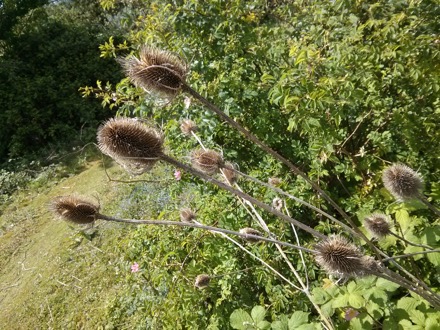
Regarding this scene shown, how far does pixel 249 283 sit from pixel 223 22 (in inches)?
64.6

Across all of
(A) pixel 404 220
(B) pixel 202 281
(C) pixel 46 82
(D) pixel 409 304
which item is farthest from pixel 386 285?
(C) pixel 46 82

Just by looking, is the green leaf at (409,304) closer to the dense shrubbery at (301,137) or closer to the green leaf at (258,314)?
the dense shrubbery at (301,137)

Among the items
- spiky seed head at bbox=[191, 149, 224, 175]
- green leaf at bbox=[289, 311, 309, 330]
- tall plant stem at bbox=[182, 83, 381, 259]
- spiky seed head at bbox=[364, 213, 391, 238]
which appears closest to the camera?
tall plant stem at bbox=[182, 83, 381, 259]

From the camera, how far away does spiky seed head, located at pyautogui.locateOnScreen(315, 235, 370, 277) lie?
1.14 meters

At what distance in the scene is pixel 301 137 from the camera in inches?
107

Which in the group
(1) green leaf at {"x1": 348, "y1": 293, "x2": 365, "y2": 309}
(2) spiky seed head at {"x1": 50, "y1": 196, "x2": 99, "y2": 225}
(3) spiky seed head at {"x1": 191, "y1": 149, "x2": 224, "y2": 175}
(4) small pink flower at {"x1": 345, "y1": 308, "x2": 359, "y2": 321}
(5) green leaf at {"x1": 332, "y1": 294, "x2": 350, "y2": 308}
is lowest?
(4) small pink flower at {"x1": 345, "y1": 308, "x2": 359, "y2": 321}

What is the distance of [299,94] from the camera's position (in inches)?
79.4

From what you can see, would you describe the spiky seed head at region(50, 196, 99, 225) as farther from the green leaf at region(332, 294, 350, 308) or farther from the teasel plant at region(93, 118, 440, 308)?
the green leaf at region(332, 294, 350, 308)

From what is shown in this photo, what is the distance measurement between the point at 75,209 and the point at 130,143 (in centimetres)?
33

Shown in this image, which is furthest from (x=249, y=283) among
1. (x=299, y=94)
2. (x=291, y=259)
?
(x=299, y=94)

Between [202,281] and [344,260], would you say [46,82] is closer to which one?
[202,281]

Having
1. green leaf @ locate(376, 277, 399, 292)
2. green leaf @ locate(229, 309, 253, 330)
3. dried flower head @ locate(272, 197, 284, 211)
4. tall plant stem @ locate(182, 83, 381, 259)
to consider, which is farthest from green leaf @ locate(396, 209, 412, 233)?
green leaf @ locate(229, 309, 253, 330)

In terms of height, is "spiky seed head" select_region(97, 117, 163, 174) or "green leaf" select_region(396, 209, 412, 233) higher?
"spiky seed head" select_region(97, 117, 163, 174)

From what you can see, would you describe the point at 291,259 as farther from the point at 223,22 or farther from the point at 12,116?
the point at 12,116
